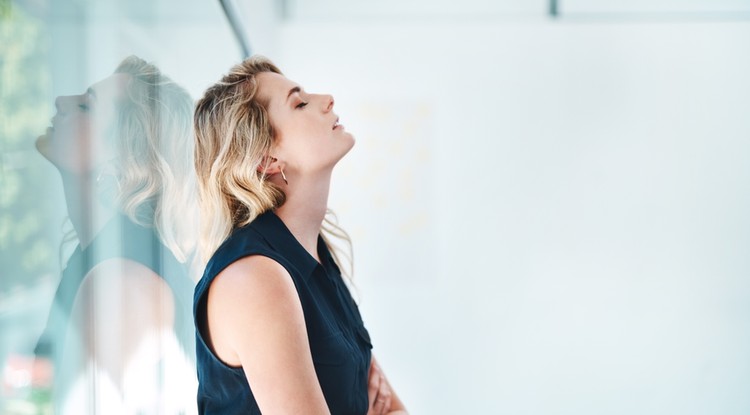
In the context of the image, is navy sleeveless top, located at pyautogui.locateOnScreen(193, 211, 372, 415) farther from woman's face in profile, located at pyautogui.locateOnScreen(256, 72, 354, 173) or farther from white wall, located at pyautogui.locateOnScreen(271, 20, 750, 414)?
white wall, located at pyautogui.locateOnScreen(271, 20, 750, 414)

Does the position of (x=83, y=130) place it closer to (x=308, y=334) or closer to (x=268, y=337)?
(x=268, y=337)

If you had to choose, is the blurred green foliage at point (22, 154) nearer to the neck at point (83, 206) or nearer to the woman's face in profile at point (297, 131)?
the neck at point (83, 206)

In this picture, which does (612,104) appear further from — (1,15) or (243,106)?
(1,15)

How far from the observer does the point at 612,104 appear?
3.47m

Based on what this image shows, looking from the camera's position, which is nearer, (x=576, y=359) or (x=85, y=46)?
(x=85, y=46)

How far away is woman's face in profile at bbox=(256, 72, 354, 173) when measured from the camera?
1.21 metres

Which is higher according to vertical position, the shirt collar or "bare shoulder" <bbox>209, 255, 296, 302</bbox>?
the shirt collar

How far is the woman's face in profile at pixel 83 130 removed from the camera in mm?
695

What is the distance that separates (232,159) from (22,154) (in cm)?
55

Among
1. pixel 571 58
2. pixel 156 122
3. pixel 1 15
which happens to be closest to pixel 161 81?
pixel 156 122

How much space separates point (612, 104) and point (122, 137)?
3141 millimetres

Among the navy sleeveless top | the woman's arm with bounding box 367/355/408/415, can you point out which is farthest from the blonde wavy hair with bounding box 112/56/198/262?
the woman's arm with bounding box 367/355/408/415

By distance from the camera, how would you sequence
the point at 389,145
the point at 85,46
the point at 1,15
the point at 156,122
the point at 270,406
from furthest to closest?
the point at 389,145, the point at 156,122, the point at 270,406, the point at 85,46, the point at 1,15

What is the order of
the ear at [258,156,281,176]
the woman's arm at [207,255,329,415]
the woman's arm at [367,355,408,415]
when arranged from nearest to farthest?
the woman's arm at [207,255,329,415] → the ear at [258,156,281,176] → the woman's arm at [367,355,408,415]
